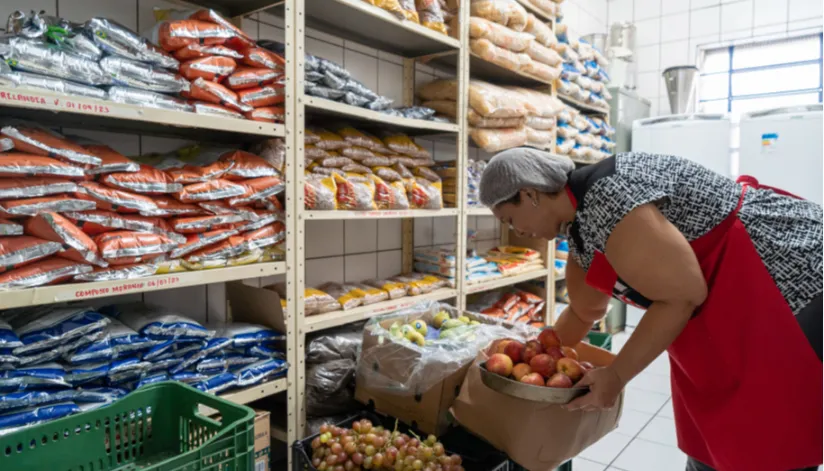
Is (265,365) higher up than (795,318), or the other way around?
(795,318)

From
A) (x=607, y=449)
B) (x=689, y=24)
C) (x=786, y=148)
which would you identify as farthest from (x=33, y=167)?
(x=689, y=24)

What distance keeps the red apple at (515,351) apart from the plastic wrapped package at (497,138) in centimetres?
137

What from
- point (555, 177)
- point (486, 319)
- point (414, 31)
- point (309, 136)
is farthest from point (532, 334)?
point (414, 31)

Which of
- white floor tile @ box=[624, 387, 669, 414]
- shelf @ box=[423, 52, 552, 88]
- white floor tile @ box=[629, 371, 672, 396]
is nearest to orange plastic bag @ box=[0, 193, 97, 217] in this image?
shelf @ box=[423, 52, 552, 88]

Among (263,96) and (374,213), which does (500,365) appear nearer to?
(374,213)

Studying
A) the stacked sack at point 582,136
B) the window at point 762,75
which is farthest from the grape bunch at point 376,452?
the window at point 762,75

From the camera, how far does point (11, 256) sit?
1312mm

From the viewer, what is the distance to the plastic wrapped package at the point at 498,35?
2.74 metres

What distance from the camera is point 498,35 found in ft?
9.31

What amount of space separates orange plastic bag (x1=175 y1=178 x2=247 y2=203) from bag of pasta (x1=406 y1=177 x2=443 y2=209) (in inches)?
34.9

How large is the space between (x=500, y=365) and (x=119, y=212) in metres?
1.14

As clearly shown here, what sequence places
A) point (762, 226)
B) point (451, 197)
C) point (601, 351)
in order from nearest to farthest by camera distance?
1. point (762, 226)
2. point (601, 351)
3. point (451, 197)

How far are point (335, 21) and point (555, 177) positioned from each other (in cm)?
136

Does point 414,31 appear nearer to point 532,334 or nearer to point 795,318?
point 532,334
